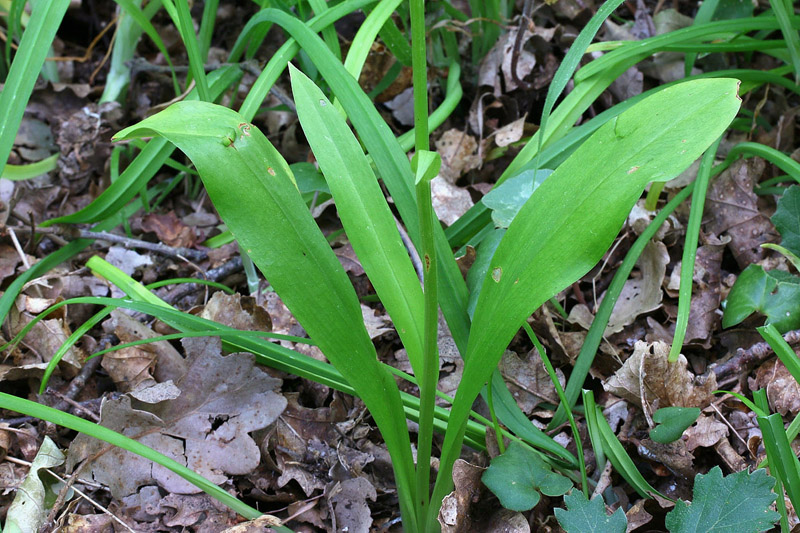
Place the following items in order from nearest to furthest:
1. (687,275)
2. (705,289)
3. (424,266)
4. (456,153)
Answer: (424,266) < (687,275) < (705,289) < (456,153)

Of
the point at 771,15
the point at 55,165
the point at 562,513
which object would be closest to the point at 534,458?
the point at 562,513

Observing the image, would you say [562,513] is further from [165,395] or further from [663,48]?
[663,48]

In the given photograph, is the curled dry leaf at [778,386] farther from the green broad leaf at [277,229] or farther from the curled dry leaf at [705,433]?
the green broad leaf at [277,229]

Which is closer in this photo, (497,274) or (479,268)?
(497,274)

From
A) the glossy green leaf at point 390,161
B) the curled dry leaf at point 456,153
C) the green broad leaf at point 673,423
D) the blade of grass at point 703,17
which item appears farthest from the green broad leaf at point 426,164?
the blade of grass at point 703,17

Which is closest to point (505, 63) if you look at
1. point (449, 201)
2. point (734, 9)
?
point (449, 201)

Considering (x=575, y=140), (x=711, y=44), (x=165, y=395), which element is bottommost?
(x=165, y=395)

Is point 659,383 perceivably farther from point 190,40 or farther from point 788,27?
point 190,40
